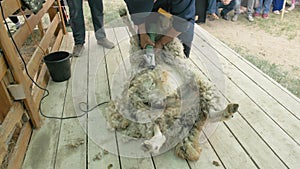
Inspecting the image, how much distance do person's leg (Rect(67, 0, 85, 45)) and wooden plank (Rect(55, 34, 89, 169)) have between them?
0.47m

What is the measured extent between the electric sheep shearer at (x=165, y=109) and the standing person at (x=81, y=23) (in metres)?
1.12

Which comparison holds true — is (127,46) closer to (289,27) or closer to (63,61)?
(63,61)

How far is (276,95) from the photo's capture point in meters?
1.72

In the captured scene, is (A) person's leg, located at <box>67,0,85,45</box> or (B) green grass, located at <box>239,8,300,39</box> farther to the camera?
(B) green grass, located at <box>239,8,300,39</box>

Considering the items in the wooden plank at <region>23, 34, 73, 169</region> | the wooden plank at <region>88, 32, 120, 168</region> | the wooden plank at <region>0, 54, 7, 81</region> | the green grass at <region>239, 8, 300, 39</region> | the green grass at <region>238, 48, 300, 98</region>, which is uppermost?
the wooden plank at <region>0, 54, 7, 81</region>

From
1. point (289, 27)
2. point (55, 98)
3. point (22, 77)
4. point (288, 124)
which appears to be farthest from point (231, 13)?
point (22, 77)

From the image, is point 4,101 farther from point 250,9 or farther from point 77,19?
point 250,9

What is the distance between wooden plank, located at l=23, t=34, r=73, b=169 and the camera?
4.16 ft

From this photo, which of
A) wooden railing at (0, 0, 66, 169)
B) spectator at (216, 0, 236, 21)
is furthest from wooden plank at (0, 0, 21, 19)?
spectator at (216, 0, 236, 21)

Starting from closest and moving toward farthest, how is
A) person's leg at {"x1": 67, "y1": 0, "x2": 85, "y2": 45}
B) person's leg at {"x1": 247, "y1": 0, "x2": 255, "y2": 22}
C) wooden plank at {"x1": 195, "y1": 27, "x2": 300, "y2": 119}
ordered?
wooden plank at {"x1": 195, "y1": 27, "x2": 300, "y2": 119} < person's leg at {"x1": 67, "y1": 0, "x2": 85, "y2": 45} < person's leg at {"x1": 247, "y1": 0, "x2": 255, "y2": 22}

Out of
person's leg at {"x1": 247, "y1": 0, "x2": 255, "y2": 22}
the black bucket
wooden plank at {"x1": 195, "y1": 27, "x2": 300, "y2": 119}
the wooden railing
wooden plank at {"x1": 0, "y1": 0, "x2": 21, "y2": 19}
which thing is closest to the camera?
the wooden railing

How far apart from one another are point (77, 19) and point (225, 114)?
1770mm

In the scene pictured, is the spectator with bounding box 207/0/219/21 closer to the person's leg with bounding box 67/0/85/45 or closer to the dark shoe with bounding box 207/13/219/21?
the dark shoe with bounding box 207/13/219/21

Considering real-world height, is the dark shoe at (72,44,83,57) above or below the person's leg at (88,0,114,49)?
below
